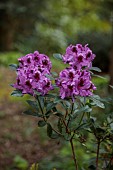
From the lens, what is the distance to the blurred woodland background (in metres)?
4.69

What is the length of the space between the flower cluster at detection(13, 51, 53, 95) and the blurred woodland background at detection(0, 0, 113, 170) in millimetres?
920

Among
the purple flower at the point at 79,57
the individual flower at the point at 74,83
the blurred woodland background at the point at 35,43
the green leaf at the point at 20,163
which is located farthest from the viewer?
the blurred woodland background at the point at 35,43

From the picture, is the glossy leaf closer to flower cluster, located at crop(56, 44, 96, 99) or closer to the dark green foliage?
flower cluster, located at crop(56, 44, 96, 99)

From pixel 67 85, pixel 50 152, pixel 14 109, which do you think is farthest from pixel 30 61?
pixel 14 109

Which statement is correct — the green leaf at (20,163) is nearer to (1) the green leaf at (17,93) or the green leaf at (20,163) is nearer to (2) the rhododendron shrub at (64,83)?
(2) the rhododendron shrub at (64,83)

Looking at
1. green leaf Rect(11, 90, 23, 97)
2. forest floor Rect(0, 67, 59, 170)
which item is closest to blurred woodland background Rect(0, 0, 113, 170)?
forest floor Rect(0, 67, 59, 170)

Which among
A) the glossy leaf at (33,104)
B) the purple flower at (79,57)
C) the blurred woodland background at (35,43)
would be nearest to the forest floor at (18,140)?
the blurred woodland background at (35,43)

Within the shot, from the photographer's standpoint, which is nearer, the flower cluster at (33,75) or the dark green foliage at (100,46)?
the flower cluster at (33,75)

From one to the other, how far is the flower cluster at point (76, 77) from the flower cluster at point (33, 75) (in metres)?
0.07

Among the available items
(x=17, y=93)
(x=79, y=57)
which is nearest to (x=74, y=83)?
(x=79, y=57)

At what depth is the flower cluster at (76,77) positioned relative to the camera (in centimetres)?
182

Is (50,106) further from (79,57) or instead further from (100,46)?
(100,46)

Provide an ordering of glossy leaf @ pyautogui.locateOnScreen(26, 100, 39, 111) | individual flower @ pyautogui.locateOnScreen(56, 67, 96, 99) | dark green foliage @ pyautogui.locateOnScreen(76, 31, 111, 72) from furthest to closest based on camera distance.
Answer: dark green foliage @ pyautogui.locateOnScreen(76, 31, 111, 72), glossy leaf @ pyautogui.locateOnScreen(26, 100, 39, 111), individual flower @ pyautogui.locateOnScreen(56, 67, 96, 99)

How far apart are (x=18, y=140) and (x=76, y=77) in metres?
3.26
